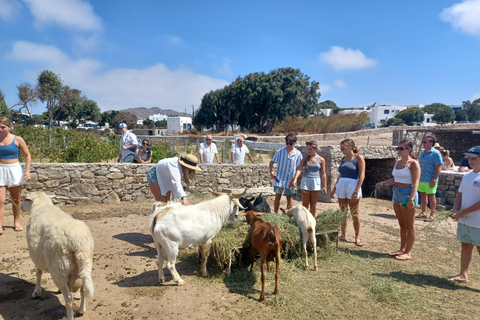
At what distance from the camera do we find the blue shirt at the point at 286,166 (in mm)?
6121

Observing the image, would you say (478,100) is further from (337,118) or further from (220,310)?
(220,310)


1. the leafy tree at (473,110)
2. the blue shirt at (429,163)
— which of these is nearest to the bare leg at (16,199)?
the blue shirt at (429,163)

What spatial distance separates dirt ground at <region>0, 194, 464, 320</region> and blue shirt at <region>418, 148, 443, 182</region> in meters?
3.18

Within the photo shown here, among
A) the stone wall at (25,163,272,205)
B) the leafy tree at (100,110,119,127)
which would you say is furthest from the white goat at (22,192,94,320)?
the leafy tree at (100,110,119,127)

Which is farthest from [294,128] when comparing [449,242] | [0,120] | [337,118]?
[0,120]

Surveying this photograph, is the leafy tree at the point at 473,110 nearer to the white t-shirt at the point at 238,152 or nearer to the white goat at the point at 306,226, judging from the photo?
the white t-shirt at the point at 238,152

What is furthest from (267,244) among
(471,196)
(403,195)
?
(471,196)

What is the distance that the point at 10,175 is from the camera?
17.7ft

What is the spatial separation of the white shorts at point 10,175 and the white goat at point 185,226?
3055 mm

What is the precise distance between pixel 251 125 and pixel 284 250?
37517mm

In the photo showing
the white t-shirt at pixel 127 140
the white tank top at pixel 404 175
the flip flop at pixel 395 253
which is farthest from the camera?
the white t-shirt at pixel 127 140

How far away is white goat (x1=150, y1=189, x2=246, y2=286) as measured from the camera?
12.6ft

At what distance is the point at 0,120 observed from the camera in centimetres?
519

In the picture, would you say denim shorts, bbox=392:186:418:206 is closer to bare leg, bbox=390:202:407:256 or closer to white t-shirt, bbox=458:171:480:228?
bare leg, bbox=390:202:407:256
